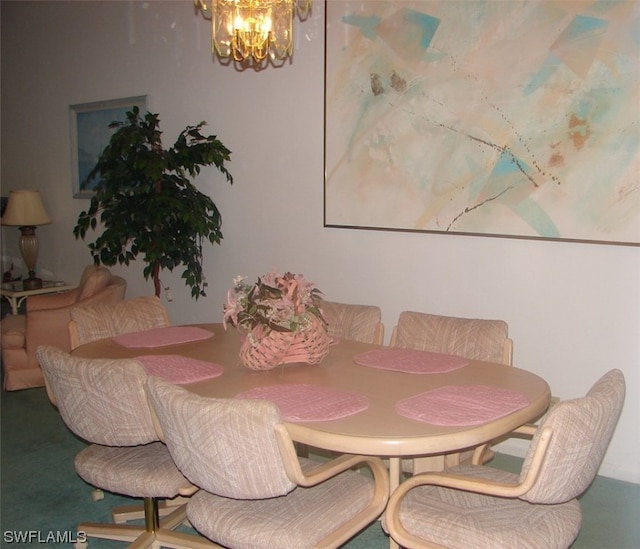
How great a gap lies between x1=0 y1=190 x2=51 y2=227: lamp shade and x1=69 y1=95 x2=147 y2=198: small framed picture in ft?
1.24

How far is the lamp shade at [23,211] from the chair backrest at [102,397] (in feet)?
12.9

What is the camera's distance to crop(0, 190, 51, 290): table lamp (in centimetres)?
600

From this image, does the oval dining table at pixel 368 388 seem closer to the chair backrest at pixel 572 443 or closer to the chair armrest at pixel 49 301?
the chair backrest at pixel 572 443

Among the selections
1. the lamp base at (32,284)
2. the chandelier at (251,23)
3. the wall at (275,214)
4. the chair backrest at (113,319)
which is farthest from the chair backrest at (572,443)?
the lamp base at (32,284)

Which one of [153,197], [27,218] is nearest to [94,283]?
[153,197]

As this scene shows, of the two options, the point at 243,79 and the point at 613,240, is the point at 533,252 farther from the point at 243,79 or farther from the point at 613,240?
the point at 243,79

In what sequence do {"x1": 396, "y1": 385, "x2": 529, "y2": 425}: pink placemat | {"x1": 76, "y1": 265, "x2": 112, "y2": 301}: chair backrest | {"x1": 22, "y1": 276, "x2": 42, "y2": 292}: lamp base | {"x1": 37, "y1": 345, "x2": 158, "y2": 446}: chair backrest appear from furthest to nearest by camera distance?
{"x1": 22, "y1": 276, "x2": 42, "y2": 292}: lamp base → {"x1": 76, "y1": 265, "x2": 112, "y2": 301}: chair backrest → {"x1": 37, "y1": 345, "x2": 158, "y2": 446}: chair backrest → {"x1": 396, "y1": 385, "x2": 529, "y2": 425}: pink placemat

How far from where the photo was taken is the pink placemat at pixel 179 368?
2521 millimetres

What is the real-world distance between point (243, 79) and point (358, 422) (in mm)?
3218

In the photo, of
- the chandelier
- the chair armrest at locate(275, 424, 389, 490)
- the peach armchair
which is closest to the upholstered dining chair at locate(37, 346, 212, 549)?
the chair armrest at locate(275, 424, 389, 490)

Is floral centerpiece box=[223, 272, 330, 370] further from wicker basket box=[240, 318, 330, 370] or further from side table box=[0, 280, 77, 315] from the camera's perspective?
side table box=[0, 280, 77, 315]

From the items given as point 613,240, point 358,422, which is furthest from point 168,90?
point 358,422

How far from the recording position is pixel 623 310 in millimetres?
3281

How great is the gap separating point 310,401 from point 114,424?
682 mm
